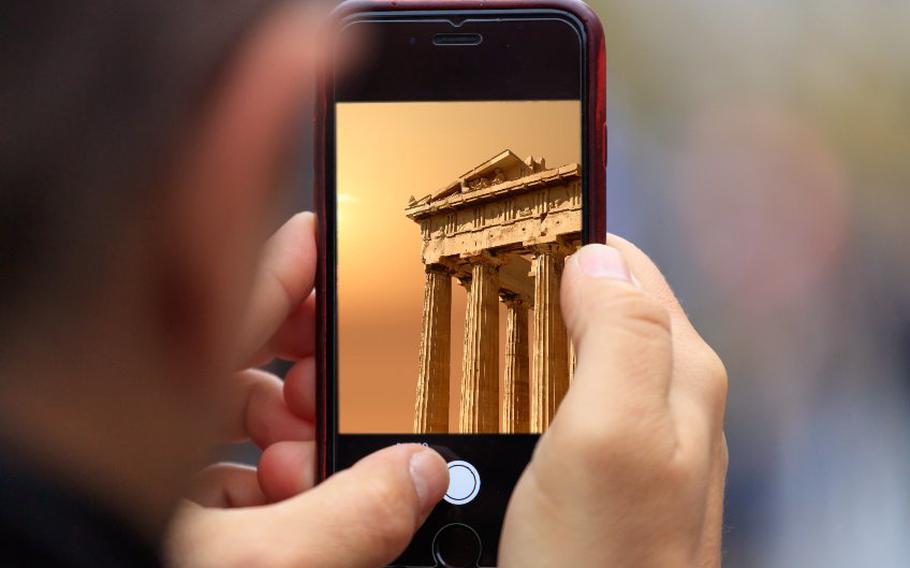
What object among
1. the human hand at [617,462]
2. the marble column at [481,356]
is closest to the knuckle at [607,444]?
the human hand at [617,462]

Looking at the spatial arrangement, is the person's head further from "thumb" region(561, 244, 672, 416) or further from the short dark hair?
"thumb" region(561, 244, 672, 416)

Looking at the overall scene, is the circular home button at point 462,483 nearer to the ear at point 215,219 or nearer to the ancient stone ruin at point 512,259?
the ancient stone ruin at point 512,259

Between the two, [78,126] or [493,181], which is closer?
[78,126]

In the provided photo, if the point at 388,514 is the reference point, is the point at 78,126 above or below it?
above

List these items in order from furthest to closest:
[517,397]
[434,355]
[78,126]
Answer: [434,355] → [517,397] → [78,126]

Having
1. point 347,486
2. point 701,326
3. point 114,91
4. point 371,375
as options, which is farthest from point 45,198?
point 701,326

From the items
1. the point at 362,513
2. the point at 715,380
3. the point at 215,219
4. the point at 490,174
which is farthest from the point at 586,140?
the point at 215,219

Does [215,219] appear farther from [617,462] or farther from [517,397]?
[517,397]

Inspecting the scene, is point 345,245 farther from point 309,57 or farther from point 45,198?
point 45,198

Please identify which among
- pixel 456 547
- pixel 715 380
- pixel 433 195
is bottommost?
pixel 456 547
